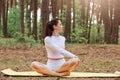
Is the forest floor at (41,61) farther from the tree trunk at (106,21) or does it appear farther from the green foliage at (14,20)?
the green foliage at (14,20)

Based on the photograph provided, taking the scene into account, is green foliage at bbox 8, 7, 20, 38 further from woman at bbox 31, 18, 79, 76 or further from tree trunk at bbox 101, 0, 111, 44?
woman at bbox 31, 18, 79, 76

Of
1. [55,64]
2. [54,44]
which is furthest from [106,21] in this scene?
[54,44]

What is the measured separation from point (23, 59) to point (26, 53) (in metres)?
1.77

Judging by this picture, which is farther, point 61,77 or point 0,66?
point 0,66

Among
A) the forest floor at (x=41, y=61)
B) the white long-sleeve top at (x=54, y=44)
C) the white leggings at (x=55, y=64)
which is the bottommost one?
the forest floor at (x=41, y=61)

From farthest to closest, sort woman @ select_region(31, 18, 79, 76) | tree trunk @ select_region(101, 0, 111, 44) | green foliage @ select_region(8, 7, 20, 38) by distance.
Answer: green foliage @ select_region(8, 7, 20, 38) < tree trunk @ select_region(101, 0, 111, 44) < woman @ select_region(31, 18, 79, 76)

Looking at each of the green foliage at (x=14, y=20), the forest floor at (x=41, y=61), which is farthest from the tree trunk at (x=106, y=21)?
the forest floor at (x=41, y=61)

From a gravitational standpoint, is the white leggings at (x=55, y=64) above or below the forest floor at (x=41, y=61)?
above

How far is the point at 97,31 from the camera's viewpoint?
35625mm

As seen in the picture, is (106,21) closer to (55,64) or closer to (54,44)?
(55,64)

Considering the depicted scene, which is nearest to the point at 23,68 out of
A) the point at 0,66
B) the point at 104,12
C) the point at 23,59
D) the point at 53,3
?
the point at 0,66

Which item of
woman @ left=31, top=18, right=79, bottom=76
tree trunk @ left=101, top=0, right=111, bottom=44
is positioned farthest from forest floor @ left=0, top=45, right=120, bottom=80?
tree trunk @ left=101, top=0, right=111, bottom=44

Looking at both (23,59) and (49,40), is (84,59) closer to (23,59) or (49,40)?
(23,59)

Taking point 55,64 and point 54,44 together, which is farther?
point 55,64
